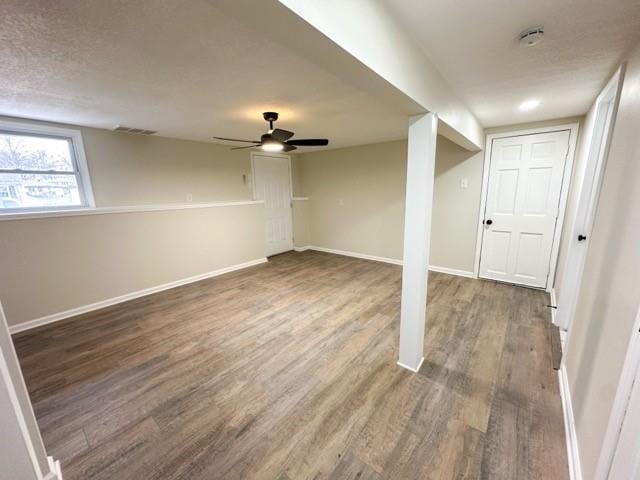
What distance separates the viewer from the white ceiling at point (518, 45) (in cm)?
121

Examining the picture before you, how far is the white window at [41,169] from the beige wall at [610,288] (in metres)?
4.80

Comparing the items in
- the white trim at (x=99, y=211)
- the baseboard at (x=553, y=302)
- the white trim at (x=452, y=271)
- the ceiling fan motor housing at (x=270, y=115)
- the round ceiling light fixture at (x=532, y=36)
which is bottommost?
the baseboard at (x=553, y=302)

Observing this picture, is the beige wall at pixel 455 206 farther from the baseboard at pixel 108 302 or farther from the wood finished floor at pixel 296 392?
the baseboard at pixel 108 302

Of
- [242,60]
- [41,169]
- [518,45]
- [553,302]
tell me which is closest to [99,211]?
[41,169]

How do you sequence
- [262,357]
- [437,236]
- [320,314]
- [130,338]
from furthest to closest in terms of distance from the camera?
[437,236] < [320,314] < [130,338] < [262,357]

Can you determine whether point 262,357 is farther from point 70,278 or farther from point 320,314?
point 70,278

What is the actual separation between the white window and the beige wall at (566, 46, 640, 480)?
480 centimetres

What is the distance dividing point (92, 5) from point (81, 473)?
2.26m

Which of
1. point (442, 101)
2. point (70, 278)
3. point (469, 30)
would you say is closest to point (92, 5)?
point (469, 30)

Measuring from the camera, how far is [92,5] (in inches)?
43.9

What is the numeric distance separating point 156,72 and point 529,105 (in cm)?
335

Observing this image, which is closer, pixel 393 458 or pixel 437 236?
pixel 393 458

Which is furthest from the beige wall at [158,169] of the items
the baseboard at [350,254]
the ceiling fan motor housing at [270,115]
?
the ceiling fan motor housing at [270,115]

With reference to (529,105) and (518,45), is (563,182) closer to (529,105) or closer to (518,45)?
(529,105)
